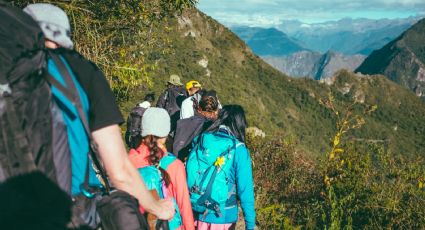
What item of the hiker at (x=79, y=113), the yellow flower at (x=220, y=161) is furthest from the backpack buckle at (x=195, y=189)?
the hiker at (x=79, y=113)

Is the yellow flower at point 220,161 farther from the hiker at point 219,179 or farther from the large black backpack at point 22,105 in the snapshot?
the large black backpack at point 22,105

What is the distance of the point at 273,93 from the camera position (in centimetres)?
10344

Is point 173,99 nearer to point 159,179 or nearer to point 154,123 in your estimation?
point 154,123

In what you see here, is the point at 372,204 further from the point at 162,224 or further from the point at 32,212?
the point at 32,212

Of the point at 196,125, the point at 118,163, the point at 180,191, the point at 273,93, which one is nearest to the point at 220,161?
the point at 180,191

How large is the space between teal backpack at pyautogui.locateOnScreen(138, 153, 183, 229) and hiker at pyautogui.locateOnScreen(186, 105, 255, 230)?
74 cm

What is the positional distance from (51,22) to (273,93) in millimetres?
103099

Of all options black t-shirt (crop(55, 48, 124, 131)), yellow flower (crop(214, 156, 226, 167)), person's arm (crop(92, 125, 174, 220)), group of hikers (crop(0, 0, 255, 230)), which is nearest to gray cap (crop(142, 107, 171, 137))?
yellow flower (crop(214, 156, 226, 167))

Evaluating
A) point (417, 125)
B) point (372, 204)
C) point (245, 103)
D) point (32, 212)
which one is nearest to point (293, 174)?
point (372, 204)

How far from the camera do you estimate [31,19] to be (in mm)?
1608

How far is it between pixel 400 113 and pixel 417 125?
788 cm

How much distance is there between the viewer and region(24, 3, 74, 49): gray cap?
67.8 inches

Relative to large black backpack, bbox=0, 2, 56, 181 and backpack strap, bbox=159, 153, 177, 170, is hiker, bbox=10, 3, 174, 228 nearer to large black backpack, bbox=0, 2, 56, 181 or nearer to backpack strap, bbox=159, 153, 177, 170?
large black backpack, bbox=0, 2, 56, 181

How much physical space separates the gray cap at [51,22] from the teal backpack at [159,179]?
154 centimetres
